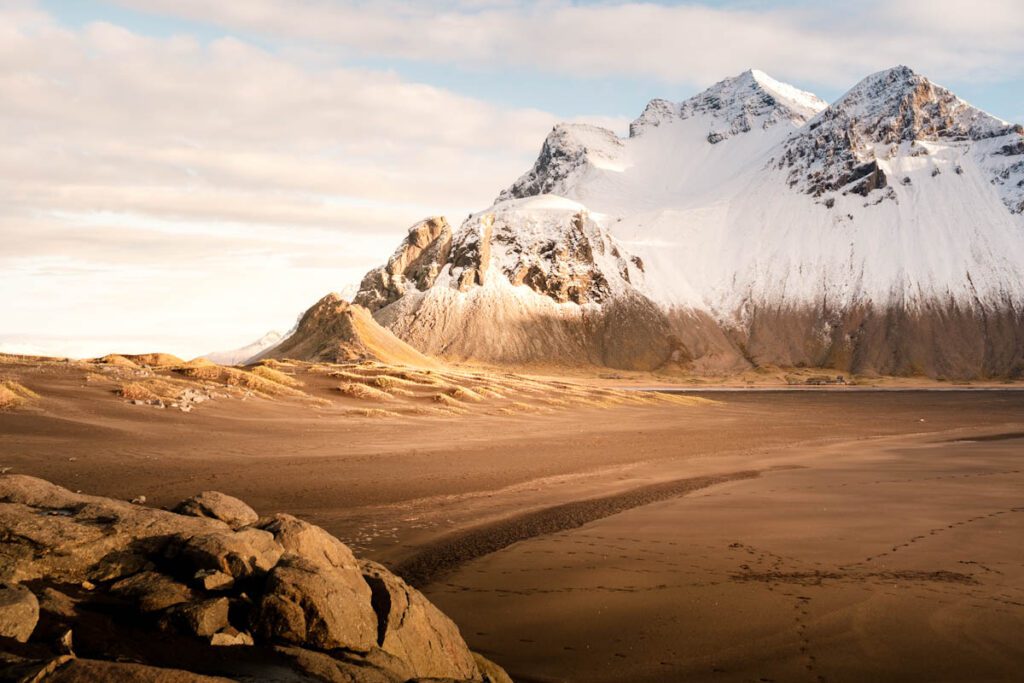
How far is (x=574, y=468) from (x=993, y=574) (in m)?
10.7

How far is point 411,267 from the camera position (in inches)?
5005

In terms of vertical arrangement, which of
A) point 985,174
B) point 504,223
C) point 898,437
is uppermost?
point 985,174

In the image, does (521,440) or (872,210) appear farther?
(872,210)

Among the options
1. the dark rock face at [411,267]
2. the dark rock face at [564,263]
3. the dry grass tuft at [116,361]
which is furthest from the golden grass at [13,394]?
the dark rock face at [564,263]

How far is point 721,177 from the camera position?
17550cm

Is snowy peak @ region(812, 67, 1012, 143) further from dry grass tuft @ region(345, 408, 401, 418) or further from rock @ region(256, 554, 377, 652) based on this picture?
rock @ region(256, 554, 377, 652)

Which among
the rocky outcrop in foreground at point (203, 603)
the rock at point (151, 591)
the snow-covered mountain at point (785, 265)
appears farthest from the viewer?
the snow-covered mountain at point (785, 265)

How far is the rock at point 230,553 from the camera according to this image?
270 inches

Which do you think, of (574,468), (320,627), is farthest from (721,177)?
(320,627)

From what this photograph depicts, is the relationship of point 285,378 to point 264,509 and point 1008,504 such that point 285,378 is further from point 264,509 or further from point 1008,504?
point 1008,504

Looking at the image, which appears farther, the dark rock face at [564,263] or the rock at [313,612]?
the dark rock face at [564,263]

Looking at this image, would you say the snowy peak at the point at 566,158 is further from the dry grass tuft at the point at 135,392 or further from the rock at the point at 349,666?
the rock at the point at 349,666

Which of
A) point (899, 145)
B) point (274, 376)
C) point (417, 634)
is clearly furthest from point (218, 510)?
point (899, 145)

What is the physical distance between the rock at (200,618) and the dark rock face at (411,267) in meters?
116
